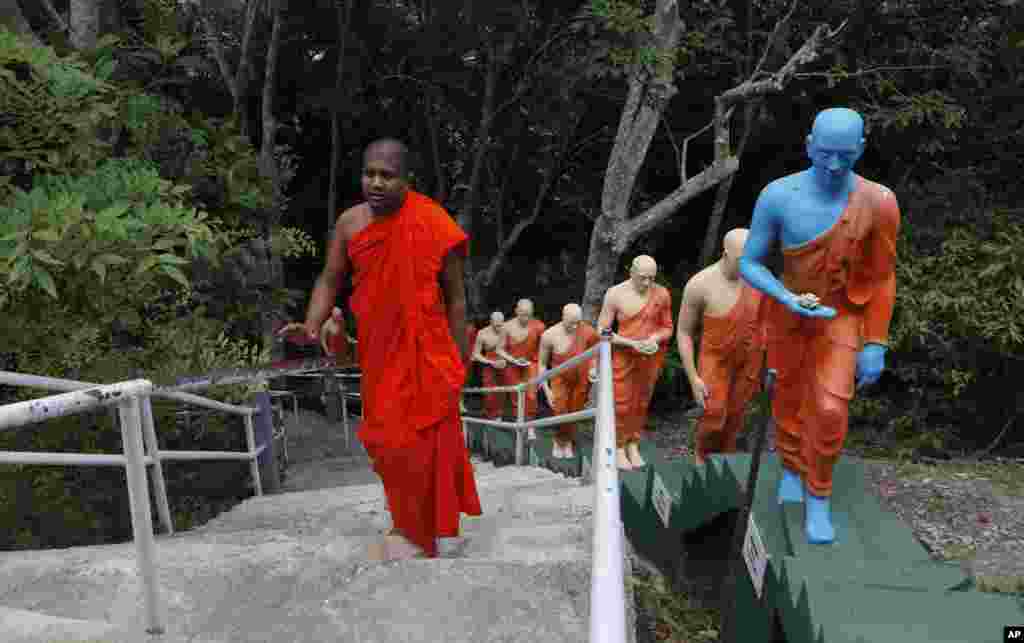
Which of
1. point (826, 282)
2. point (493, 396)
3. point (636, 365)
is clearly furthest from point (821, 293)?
point (493, 396)

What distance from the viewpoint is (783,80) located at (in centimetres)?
912

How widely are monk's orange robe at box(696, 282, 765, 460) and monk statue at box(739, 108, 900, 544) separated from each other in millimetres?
1808

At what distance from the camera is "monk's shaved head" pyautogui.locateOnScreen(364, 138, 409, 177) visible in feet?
11.6

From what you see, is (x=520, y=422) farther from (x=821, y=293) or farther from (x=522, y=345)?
(x=821, y=293)

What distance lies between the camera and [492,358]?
11391mm

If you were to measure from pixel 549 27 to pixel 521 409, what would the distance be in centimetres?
765

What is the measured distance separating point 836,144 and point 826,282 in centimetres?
57

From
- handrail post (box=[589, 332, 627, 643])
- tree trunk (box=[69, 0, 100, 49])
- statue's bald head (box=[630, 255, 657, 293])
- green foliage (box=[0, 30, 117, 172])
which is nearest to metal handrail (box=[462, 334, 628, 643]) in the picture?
handrail post (box=[589, 332, 627, 643])

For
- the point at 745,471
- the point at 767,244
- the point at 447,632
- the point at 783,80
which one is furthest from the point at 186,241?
the point at 783,80

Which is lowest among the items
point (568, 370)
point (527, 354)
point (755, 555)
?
point (527, 354)

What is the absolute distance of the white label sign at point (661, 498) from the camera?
16.8 feet

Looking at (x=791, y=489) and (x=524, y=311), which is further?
(x=524, y=311)

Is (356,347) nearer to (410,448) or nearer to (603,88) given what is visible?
(410,448)

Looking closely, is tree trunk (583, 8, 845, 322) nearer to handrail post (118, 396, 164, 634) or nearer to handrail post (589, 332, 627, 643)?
handrail post (118, 396, 164, 634)
